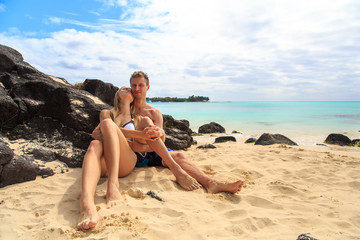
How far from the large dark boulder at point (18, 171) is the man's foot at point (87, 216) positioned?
144 cm

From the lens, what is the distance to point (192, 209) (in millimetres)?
2391

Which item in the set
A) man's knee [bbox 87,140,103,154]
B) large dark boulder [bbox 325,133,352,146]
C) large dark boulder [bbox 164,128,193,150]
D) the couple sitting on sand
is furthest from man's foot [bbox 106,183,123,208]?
large dark boulder [bbox 325,133,352,146]

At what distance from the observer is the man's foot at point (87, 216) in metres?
1.96

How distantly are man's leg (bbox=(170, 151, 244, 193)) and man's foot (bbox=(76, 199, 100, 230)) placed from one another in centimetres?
144

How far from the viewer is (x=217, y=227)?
2.05m

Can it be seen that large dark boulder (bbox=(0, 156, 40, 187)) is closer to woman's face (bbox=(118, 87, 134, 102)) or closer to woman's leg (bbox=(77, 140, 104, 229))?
woman's leg (bbox=(77, 140, 104, 229))

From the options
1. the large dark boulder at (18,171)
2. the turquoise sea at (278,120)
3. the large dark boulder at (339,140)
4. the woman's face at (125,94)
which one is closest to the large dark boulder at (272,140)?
the large dark boulder at (339,140)

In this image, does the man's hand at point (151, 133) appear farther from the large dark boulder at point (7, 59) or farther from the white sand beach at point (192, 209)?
the large dark boulder at point (7, 59)

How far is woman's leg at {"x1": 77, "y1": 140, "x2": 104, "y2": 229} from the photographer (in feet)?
6.59

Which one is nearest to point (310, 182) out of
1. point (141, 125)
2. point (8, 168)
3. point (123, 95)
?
point (141, 125)

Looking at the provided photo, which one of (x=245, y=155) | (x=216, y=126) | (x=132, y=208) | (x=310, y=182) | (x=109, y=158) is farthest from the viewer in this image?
(x=216, y=126)

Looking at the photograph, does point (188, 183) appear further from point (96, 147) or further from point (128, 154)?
point (96, 147)

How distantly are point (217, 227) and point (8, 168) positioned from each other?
2.72 metres

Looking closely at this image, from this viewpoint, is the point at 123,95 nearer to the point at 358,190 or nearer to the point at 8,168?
the point at 8,168
